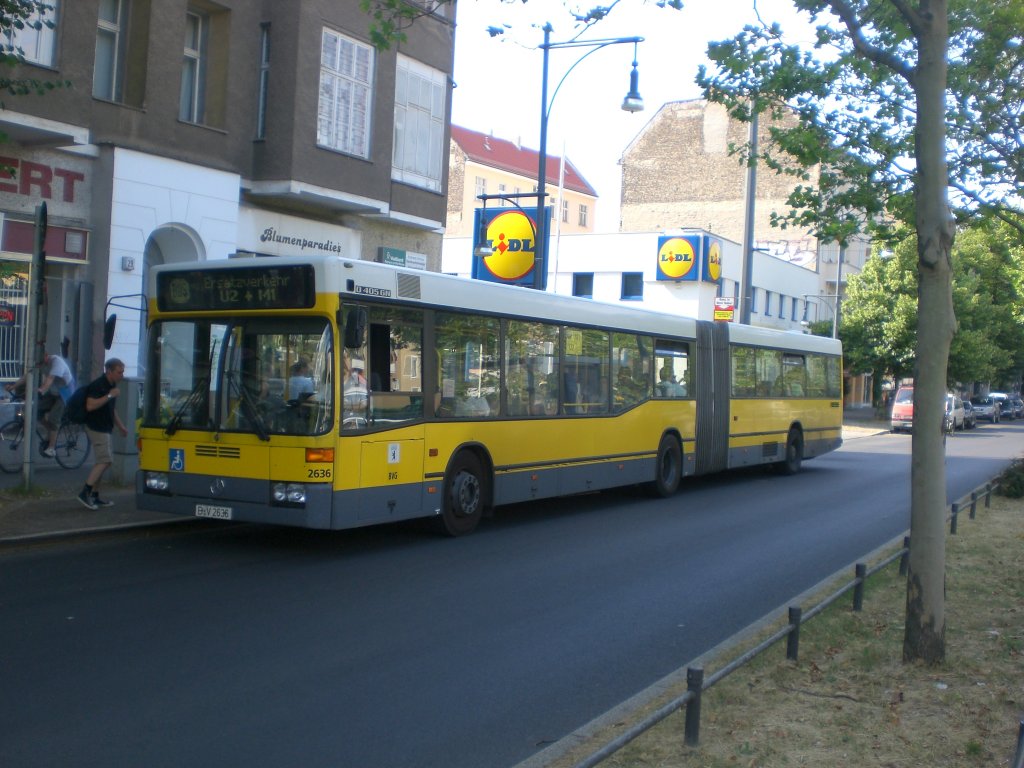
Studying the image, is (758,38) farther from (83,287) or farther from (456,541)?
(83,287)

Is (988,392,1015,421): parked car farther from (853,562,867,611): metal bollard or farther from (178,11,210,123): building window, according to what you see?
(853,562,867,611): metal bollard

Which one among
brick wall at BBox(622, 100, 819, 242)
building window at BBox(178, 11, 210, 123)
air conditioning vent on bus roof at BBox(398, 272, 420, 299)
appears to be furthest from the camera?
brick wall at BBox(622, 100, 819, 242)

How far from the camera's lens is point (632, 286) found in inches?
1930

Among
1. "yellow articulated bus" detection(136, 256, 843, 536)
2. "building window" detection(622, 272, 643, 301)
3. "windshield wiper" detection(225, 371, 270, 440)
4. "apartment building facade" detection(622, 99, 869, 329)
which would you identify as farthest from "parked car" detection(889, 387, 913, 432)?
"windshield wiper" detection(225, 371, 270, 440)

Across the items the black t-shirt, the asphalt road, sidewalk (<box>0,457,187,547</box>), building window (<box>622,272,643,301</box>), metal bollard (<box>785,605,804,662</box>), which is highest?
building window (<box>622,272,643,301</box>)

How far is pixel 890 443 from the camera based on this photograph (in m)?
37.8

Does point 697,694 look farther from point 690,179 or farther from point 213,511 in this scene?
point 690,179

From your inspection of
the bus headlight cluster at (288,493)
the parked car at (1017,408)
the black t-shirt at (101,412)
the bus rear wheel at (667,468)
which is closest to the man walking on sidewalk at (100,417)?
the black t-shirt at (101,412)

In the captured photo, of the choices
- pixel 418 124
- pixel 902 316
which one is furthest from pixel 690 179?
pixel 418 124

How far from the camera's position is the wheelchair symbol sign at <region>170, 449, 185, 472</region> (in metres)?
10.9

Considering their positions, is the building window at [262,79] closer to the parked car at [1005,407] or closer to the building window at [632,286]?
the building window at [632,286]

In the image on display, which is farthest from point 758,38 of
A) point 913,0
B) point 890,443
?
point 890,443

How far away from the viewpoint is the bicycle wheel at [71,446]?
15.5 m

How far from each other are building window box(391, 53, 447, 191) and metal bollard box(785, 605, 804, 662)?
17.0 metres
